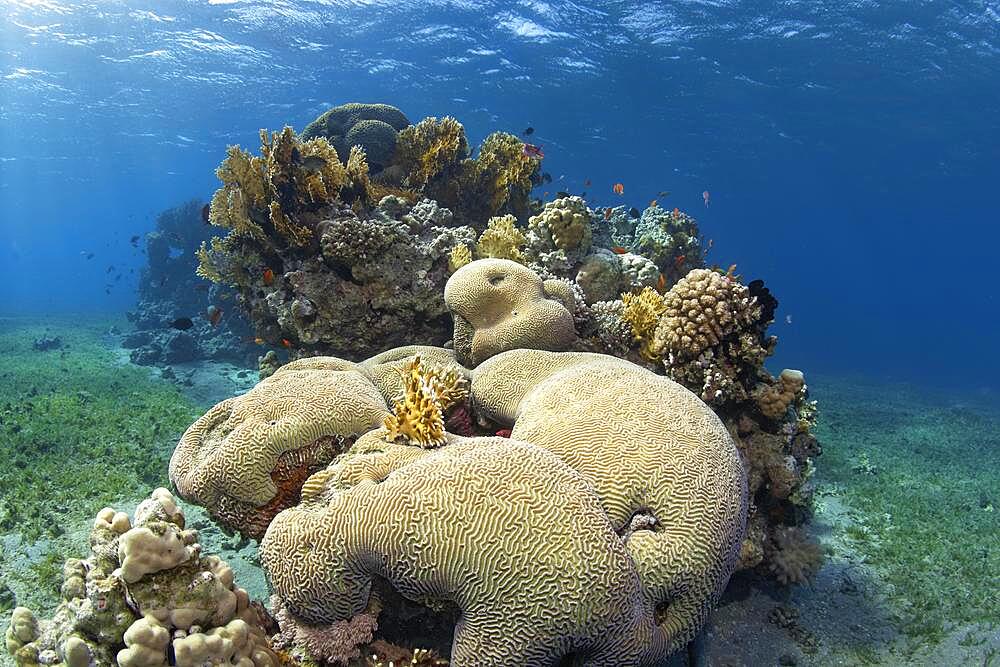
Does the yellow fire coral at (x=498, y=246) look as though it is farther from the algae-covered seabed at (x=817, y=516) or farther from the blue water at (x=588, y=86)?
the blue water at (x=588, y=86)

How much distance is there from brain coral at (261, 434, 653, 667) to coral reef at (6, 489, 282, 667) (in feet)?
1.59

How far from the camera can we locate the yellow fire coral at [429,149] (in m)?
10.2

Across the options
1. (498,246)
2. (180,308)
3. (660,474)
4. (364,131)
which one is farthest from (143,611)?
(180,308)

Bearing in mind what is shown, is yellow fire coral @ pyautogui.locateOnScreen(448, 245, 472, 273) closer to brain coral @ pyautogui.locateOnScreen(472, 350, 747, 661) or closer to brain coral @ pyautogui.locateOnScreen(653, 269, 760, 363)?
brain coral @ pyautogui.locateOnScreen(653, 269, 760, 363)

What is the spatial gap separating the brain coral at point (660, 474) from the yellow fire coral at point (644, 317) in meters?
1.86

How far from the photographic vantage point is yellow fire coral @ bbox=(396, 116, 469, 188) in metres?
10.2

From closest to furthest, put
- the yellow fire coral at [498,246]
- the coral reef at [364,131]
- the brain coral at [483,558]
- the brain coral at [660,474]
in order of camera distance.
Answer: the brain coral at [483,558], the brain coral at [660,474], the yellow fire coral at [498,246], the coral reef at [364,131]

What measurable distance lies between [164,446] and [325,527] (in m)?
7.60

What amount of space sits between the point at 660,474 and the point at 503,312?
317 centimetres

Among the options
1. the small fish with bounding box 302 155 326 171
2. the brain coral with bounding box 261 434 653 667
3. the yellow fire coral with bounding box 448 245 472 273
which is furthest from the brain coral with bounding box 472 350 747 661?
the small fish with bounding box 302 155 326 171

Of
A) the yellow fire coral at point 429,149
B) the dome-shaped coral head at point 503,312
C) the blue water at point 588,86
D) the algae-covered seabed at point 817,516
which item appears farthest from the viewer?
the blue water at point 588,86

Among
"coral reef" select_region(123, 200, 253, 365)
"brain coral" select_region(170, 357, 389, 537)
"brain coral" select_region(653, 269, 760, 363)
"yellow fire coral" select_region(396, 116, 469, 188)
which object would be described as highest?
"yellow fire coral" select_region(396, 116, 469, 188)

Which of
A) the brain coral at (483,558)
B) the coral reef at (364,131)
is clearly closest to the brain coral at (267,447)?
the brain coral at (483,558)

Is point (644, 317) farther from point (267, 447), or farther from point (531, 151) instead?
point (531, 151)
